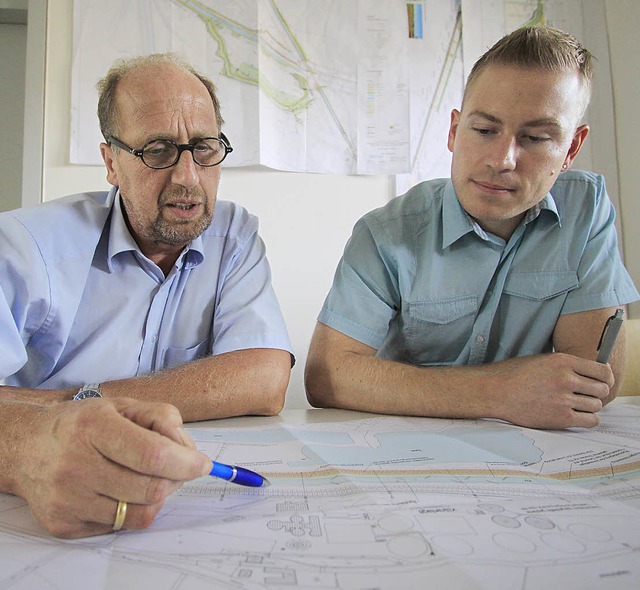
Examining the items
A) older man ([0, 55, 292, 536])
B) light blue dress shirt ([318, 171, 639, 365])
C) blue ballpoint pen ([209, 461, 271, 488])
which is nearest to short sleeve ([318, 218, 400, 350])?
light blue dress shirt ([318, 171, 639, 365])

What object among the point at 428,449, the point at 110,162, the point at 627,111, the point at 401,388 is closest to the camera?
the point at 428,449

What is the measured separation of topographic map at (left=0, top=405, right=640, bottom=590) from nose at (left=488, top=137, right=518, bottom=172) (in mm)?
506

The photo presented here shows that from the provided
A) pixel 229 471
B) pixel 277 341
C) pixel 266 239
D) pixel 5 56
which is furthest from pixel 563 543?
pixel 5 56

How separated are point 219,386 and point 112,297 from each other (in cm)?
30

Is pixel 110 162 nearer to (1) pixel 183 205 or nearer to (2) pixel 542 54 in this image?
(1) pixel 183 205

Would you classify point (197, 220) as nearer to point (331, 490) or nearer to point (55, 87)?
point (331, 490)

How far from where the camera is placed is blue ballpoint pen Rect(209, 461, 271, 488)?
0.49 m

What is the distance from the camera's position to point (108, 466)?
0.43 m

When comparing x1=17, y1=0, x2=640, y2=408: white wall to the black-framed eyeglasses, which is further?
x1=17, y1=0, x2=640, y2=408: white wall

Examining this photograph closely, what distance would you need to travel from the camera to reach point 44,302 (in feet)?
2.99

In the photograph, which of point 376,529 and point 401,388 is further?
point 401,388

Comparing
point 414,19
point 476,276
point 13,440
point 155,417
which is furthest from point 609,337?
point 414,19

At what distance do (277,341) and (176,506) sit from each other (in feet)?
1.72

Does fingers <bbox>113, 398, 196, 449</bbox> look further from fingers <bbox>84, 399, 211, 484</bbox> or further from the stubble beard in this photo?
the stubble beard
